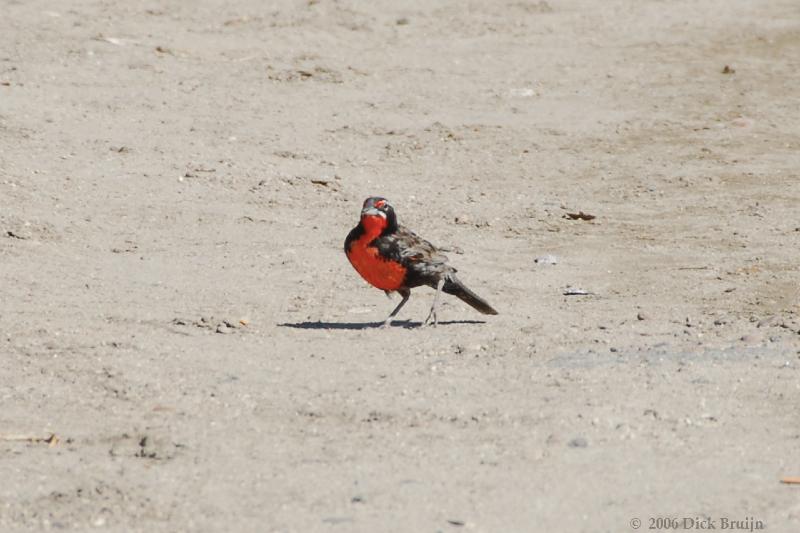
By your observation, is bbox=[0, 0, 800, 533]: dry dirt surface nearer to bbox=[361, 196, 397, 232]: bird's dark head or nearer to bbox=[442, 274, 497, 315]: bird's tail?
bbox=[442, 274, 497, 315]: bird's tail

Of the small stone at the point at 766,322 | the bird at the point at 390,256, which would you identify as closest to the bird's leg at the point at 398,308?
the bird at the point at 390,256

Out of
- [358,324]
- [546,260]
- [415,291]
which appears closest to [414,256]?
[358,324]

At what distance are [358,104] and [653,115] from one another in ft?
9.95

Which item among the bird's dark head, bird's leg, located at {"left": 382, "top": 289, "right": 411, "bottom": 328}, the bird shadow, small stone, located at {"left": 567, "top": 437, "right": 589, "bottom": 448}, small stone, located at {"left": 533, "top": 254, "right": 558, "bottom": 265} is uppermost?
the bird's dark head

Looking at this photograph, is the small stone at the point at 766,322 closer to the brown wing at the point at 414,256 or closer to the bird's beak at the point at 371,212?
the brown wing at the point at 414,256

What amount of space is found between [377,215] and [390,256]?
25 centimetres

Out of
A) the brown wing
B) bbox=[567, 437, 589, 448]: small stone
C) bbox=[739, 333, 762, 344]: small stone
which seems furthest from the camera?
the brown wing

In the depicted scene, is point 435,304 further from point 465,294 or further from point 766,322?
point 766,322

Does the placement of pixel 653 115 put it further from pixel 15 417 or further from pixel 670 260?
pixel 15 417

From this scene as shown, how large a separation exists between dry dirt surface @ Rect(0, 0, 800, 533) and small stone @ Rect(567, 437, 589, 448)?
2 cm

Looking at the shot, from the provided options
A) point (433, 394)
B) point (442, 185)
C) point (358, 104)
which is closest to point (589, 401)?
point (433, 394)

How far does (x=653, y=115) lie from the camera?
15.0 meters

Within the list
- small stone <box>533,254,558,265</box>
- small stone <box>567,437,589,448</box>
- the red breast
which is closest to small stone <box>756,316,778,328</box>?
the red breast

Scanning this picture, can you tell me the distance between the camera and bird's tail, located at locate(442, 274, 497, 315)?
8.84m
